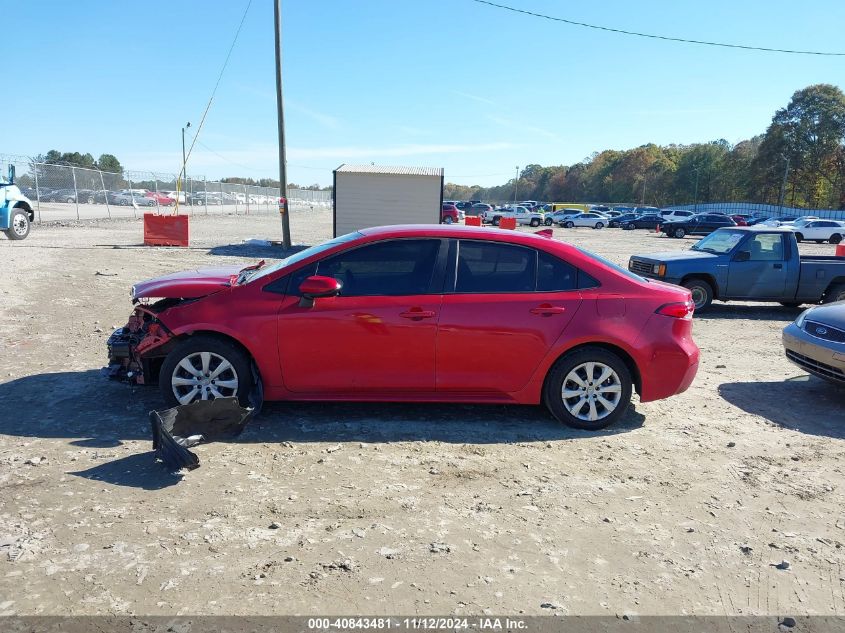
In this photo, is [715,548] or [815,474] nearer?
[715,548]

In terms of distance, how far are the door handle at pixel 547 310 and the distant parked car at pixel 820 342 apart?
3.11 m

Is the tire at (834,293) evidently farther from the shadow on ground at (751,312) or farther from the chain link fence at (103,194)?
the chain link fence at (103,194)

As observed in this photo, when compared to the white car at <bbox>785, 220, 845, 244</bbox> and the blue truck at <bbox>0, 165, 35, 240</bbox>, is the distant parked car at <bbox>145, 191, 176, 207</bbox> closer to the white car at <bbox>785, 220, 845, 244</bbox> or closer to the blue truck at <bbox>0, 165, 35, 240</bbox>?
the blue truck at <bbox>0, 165, 35, 240</bbox>

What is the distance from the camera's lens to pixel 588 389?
16.1ft

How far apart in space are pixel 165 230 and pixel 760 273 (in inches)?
671

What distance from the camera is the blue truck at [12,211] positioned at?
17.0m

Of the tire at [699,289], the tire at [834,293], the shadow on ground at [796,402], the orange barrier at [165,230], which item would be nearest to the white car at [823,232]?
the tire at [834,293]

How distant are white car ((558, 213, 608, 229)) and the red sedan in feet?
157

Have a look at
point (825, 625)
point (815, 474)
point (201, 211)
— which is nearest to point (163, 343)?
point (825, 625)

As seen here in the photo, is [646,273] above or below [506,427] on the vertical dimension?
above

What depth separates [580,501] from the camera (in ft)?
12.5

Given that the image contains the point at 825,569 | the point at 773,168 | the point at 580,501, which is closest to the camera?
the point at 825,569

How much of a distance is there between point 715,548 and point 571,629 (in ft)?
3.94

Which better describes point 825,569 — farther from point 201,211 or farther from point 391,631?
point 201,211
